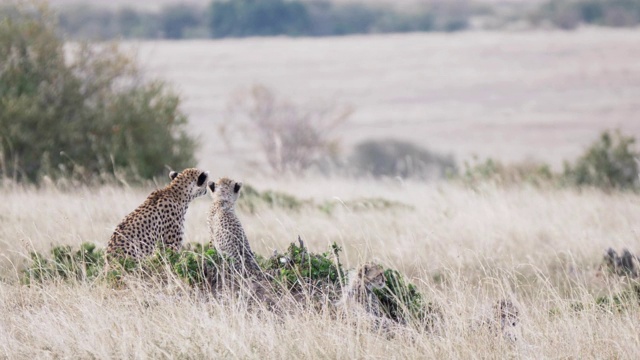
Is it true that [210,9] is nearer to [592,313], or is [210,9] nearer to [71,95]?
[71,95]

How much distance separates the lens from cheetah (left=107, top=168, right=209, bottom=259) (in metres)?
6.48

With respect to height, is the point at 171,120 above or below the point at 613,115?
above

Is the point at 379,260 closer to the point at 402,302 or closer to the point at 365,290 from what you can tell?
the point at 365,290

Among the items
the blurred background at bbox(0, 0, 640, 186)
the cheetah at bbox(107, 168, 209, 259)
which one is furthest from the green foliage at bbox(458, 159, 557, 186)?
the cheetah at bbox(107, 168, 209, 259)

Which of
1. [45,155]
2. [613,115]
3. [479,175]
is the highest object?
[45,155]

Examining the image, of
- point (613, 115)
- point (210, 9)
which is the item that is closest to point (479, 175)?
point (613, 115)

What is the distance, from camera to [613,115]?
46.2 meters

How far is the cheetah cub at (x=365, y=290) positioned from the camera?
5.58 metres

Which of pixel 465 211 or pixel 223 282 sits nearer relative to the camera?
pixel 223 282

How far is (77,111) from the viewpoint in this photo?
1459cm

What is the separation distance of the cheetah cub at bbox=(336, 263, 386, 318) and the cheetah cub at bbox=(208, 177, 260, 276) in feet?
1.95

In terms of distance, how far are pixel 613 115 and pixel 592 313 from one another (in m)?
42.3

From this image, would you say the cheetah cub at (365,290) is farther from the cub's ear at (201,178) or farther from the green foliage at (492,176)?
the green foliage at (492,176)

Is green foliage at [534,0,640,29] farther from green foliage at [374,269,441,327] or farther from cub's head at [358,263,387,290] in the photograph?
cub's head at [358,263,387,290]
